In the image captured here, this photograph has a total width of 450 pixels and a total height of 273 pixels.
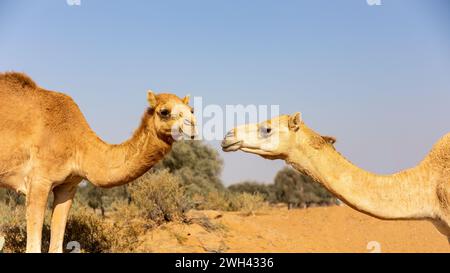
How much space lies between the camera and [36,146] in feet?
23.4

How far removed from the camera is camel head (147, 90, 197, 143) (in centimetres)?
642

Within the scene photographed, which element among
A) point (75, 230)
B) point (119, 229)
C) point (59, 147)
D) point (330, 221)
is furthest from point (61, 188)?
point (330, 221)

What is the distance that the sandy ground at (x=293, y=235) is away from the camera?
36.3 feet

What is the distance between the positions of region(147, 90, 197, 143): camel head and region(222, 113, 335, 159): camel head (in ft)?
2.33

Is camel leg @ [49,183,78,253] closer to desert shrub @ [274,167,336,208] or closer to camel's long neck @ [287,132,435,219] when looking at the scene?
camel's long neck @ [287,132,435,219]

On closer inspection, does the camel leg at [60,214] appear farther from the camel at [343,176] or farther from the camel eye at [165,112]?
the camel at [343,176]

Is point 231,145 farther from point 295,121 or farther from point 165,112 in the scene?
point 165,112

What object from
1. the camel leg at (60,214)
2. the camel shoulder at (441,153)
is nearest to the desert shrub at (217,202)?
the camel leg at (60,214)

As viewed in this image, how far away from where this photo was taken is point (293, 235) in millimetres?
13258

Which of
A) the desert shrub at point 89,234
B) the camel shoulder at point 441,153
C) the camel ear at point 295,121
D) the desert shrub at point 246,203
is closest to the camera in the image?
the camel ear at point 295,121

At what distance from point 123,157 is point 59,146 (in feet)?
2.88

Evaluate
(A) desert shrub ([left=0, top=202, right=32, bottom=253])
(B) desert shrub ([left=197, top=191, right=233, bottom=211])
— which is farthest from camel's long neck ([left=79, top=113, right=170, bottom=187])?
(B) desert shrub ([left=197, top=191, right=233, bottom=211])

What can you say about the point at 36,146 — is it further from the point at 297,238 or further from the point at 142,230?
the point at 297,238

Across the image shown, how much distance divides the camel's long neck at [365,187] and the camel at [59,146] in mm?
1458
